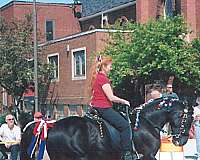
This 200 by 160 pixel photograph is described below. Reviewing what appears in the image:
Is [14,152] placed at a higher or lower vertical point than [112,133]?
lower

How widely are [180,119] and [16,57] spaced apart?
27.3 metres

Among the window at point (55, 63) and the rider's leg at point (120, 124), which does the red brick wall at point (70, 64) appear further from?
the rider's leg at point (120, 124)

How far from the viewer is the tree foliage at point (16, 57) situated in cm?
3631

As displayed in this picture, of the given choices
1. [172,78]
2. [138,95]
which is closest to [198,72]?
[172,78]

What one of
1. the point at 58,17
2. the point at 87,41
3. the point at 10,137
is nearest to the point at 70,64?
the point at 87,41

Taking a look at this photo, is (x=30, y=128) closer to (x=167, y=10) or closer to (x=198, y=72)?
(x=198, y=72)

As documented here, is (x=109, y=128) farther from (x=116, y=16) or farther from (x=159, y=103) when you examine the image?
(x=116, y=16)

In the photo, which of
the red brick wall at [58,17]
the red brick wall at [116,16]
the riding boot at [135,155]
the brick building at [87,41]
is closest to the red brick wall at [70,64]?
the brick building at [87,41]

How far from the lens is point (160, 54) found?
90.0 ft

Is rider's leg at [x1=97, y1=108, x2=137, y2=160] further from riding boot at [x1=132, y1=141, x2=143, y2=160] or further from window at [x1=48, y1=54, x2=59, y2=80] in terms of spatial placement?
window at [x1=48, y1=54, x2=59, y2=80]

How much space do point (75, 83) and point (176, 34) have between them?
12680 millimetres

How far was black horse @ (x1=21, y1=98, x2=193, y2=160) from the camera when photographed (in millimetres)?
9609

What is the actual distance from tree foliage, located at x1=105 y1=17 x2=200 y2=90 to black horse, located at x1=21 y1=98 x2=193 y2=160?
16853mm

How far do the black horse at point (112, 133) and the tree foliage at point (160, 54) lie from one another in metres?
16.9
